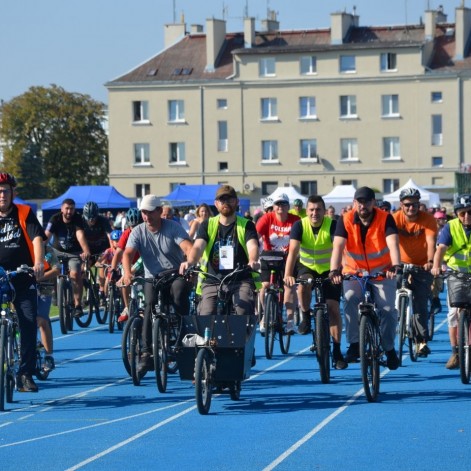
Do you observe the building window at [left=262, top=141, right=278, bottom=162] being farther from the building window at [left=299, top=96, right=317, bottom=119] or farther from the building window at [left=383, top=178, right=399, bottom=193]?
the building window at [left=383, top=178, right=399, bottom=193]

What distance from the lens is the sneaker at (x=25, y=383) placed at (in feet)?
41.0

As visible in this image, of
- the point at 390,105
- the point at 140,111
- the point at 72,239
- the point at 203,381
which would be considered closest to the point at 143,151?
the point at 140,111

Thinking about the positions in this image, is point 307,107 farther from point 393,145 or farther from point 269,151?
point 393,145

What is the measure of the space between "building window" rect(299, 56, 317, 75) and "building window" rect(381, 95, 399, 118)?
15.3ft

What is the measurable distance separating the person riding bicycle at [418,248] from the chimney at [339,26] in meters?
73.1

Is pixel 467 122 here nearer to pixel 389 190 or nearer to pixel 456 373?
pixel 389 190

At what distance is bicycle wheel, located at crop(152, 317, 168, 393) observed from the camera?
12719 mm

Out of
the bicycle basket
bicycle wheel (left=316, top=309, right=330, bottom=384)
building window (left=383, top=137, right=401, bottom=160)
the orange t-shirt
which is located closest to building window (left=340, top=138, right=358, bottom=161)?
building window (left=383, top=137, right=401, bottom=160)

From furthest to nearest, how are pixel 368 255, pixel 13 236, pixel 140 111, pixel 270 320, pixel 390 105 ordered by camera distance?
pixel 140 111, pixel 390 105, pixel 270 320, pixel 368 255, pixel 13 236

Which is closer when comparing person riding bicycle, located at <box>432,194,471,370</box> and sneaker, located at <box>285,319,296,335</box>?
person riding bicycle, located at <box>432,194,471,370</box>

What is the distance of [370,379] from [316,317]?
3.56ft

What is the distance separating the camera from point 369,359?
11.9 meters

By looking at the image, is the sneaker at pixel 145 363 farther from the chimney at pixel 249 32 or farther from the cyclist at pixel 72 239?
the chimney at pixel 249 32

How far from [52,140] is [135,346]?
89.0 meters
